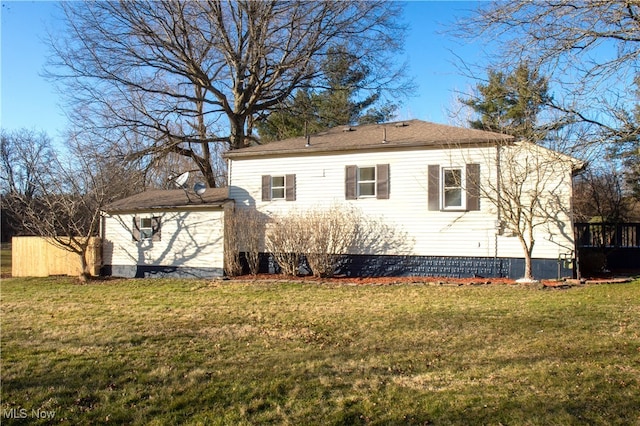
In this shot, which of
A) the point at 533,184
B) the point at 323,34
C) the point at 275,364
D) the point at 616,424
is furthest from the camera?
the point at 323,34

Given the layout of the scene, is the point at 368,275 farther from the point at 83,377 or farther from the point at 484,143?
the point at 83,377

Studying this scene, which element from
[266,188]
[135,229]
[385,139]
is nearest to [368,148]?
[385,139]

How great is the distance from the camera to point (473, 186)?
12.6 meters

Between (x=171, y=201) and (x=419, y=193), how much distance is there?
8577mm

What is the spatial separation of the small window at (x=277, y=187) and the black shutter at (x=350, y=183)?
216 cm

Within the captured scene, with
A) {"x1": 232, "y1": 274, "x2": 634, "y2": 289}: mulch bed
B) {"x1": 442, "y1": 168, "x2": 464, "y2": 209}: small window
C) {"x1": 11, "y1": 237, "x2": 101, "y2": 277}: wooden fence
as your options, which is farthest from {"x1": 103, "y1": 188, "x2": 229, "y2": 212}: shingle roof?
{"x1": 442, "y1": 168, "x2": 464, "y2": 209}: small window

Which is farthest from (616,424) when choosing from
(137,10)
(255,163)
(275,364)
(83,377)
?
(137,10)

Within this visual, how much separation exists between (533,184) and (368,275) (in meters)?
5.26

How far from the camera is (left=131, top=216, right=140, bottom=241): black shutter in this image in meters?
15.6

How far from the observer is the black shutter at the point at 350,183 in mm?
13863

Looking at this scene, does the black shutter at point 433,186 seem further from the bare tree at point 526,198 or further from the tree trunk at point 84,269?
the tree trunk at point 84,269

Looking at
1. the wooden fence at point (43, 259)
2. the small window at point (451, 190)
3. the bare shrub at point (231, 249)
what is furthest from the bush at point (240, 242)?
the small window at point (451, 190)

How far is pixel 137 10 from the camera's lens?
701 inches

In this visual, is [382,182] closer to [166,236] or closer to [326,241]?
[326,241]
